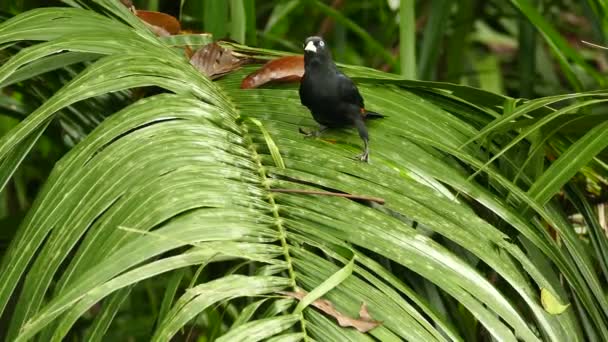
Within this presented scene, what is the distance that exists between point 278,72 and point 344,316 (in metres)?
0.82

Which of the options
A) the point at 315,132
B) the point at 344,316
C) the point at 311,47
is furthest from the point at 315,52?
the point at 344,316

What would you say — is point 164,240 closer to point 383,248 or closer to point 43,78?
point 383,248

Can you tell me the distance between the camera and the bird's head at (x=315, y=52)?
6.23 ft

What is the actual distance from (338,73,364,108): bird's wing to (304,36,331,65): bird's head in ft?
0.19

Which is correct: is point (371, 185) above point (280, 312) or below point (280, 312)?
above

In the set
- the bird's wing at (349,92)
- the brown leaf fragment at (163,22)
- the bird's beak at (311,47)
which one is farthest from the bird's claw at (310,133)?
the brown leaf fragment at (163,22)

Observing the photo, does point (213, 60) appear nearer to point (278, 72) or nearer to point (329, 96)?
point (278, 72)

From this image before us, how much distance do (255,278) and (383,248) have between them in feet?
0.71

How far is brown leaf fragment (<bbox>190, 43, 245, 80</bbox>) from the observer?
188cm

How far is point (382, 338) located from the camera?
1.15 metres

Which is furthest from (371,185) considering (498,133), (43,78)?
(43,78)

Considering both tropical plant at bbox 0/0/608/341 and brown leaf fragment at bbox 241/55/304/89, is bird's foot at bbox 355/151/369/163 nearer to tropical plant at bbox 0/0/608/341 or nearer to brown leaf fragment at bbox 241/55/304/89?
tropical plant at bbox 0/0/608/341

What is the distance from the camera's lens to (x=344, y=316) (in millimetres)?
1150

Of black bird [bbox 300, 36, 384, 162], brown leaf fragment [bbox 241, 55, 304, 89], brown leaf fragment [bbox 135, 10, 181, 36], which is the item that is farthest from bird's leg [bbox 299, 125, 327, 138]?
brown leaf fragment [bbox 135, 10, 181, 36]
